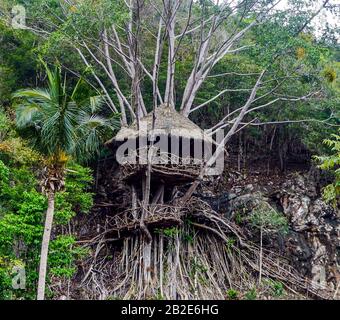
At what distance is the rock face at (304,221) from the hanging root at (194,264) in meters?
0.58

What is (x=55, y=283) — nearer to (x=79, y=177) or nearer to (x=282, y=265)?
(x=79, y=177)

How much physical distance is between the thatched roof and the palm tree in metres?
3.63

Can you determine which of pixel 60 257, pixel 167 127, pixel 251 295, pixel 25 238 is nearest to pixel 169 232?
pixel 251 295

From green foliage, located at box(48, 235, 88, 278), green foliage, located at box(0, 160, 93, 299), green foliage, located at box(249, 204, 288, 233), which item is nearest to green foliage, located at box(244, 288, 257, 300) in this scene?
green foliage, located at box(249, 204, 288, 233)

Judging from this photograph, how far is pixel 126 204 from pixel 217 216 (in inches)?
87.3

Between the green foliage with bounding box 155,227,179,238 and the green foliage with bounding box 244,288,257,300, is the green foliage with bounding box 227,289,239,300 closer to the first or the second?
the green foliage with bounding box 244,288,257,300

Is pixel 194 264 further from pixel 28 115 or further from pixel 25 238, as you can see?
pixel 28 115

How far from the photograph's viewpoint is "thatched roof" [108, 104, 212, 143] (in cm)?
1222

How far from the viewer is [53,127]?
820cm

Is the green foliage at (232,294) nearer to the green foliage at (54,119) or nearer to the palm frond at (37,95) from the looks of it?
the green foliage at (54,119)

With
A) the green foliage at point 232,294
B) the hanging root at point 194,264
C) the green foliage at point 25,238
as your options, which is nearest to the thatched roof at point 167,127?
the hanging root at point 194,264

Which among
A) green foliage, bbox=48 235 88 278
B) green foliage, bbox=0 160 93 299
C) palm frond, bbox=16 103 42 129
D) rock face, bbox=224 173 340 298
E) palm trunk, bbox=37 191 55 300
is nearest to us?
palm trunk, bbox=37 191 55 300

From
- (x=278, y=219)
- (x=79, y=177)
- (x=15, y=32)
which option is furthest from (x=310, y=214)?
(x=15, y=32)

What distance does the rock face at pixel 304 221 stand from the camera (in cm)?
1372
